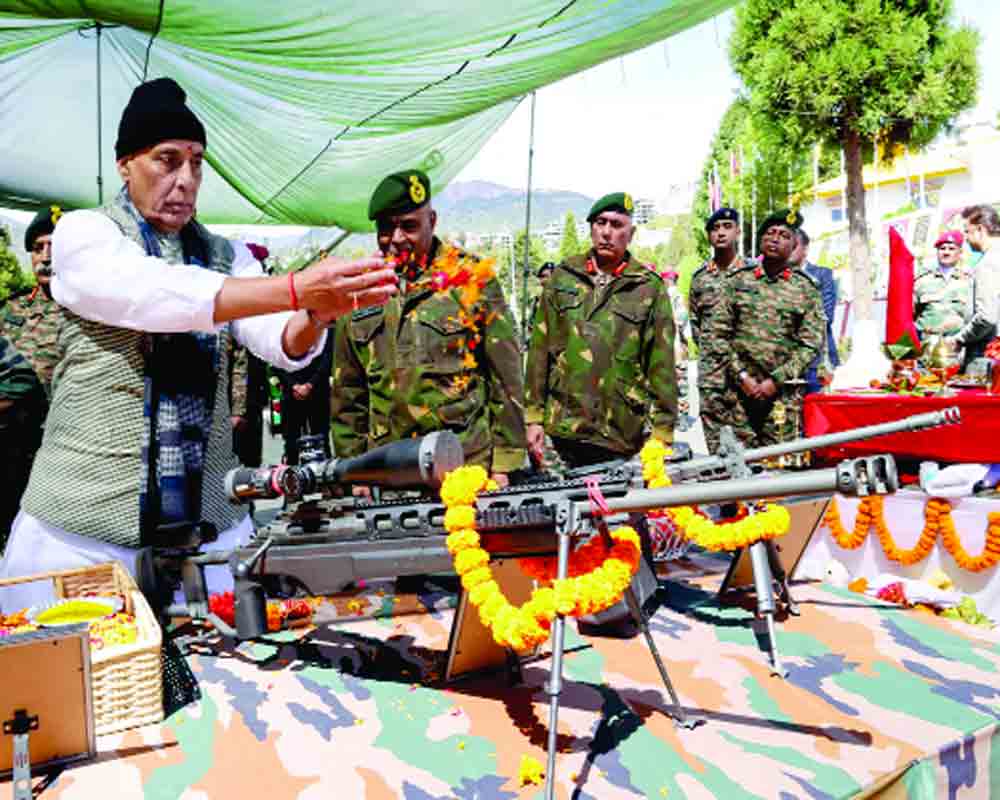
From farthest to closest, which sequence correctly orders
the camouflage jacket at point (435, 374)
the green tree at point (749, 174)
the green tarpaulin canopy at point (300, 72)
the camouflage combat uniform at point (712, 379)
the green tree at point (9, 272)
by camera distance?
the green tree at point (749, 174) → the green tree at point (9, 272) → the camouflage combat uniform at point (712, 379) → the green tarpaulin canopy at point (300, 72) → the camouflage jacket at point (435, 374)

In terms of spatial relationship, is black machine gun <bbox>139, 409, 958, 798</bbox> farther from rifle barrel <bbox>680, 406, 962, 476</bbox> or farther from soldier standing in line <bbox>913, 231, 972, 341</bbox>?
soldier standing in line <bbox>913, 231, 972, 341</bbox>

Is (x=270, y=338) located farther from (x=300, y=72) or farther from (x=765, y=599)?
(x=300, y=72)

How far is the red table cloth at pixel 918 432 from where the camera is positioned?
12.4 feet

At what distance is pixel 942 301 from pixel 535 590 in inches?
202

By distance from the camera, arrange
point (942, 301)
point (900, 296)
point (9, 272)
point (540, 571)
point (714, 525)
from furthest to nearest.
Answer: point (9, 272) < point (942, 301) < point (900, 296) < point (714, 525) < point (540, 571)

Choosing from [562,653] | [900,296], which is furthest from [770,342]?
[562,653]

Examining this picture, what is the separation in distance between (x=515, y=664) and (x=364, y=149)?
492cm

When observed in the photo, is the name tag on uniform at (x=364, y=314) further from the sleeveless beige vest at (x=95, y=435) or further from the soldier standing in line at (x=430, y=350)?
the sleeveless beige vest at (x=95, y=435)

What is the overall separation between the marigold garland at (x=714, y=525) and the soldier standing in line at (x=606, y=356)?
1534 millimetres

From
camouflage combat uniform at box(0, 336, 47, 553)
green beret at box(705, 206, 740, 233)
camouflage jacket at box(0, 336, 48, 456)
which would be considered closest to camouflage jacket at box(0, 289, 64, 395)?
camouflage combat uniform at box(0, 336, 47, 553)

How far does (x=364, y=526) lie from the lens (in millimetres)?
2041

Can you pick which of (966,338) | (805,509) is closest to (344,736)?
(805,509)

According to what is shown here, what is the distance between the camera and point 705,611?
2436 mm

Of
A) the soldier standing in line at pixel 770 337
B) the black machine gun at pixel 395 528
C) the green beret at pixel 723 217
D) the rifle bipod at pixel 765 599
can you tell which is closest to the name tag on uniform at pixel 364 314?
the black machine gun at pixel 395 528
